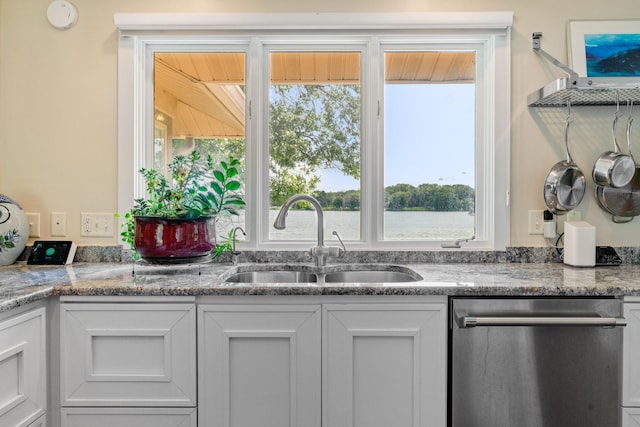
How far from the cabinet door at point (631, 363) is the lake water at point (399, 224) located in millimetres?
787

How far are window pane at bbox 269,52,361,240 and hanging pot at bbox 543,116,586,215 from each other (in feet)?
3.00

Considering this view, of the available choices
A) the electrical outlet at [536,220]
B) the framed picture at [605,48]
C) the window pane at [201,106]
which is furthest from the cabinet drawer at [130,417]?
the framed picture at [605,48]

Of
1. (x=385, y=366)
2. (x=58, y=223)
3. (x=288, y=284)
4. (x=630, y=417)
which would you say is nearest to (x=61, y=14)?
(x=58, y=223)

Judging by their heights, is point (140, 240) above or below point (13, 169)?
below

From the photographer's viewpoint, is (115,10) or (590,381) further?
(115,10)

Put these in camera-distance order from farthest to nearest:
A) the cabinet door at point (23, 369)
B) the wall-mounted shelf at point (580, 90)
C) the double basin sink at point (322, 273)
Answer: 1. the double basin sink at point (322, 273)
2. the wall-mounted shelf at point (580, 90)
3. the cabinet door at point (23, 369)

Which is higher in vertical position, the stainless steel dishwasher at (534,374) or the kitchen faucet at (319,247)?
the kitchen faucet at (319,247)

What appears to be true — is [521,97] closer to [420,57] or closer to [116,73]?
[420,57]

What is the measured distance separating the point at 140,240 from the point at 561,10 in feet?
7.23

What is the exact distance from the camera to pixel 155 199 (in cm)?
175

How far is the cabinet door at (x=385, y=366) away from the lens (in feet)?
4.57

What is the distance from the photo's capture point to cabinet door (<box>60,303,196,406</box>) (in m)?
1.38

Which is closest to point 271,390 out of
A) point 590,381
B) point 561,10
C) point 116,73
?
point 590,381

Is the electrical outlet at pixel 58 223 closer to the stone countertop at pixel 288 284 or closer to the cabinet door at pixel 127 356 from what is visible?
the stone countertop at pixel 288 284
